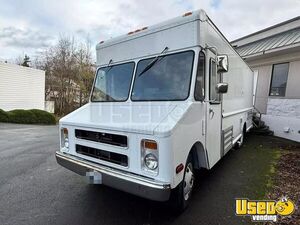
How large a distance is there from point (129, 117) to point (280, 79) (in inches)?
350

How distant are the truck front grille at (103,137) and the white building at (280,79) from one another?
8151 millimetres

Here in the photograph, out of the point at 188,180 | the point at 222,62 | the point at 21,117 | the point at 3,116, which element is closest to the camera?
the point at 188,180

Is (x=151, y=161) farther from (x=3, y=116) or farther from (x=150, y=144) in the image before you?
(x=3, y=116)

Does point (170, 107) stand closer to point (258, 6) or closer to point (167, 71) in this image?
point (167, 71)

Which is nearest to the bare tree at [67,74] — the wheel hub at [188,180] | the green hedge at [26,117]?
the green hedge at [26,117]

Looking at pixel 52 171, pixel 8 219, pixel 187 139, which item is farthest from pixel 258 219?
pixel 52 171

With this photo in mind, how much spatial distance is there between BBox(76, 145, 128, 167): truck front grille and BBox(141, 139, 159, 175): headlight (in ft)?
0.90

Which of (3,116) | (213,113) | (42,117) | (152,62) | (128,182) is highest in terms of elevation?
(152,62)

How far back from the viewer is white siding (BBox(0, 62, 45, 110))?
15453 millimetres

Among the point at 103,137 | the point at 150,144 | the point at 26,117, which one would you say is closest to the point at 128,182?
the point at 150,144

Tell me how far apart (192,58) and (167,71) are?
1.36 ft

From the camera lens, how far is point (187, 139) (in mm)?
2641

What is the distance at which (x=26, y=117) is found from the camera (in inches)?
582

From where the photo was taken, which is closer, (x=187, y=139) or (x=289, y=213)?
(x=187, y=139)
